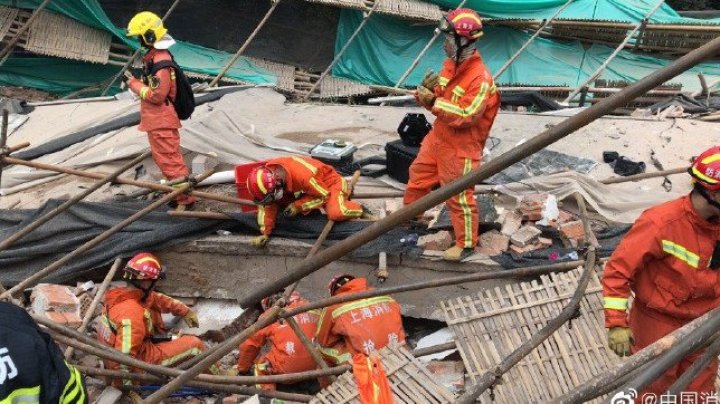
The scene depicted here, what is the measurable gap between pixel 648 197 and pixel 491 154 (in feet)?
5.31

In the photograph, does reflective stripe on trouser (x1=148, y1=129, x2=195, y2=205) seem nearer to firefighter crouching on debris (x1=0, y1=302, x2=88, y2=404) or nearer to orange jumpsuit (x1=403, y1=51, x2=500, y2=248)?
orange jumpsuit (x1=403, y1=51, x2=500, y2=248)

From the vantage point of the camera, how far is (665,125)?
8.47m

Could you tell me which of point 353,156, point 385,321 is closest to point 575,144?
point 353,156

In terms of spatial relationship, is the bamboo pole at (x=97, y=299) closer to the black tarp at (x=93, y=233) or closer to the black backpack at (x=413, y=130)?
the black tarp at (x=93, y=233)

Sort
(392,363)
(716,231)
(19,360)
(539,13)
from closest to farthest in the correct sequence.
Answer: (19,360) < (716,231) < (392,363) < (539,13)

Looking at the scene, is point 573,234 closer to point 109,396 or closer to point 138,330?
point 138,330

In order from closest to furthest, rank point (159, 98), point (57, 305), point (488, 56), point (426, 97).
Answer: point (426, 97) → point (57, 305) → point (159, 98) → point (488, 56)

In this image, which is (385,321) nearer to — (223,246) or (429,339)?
(429,339)

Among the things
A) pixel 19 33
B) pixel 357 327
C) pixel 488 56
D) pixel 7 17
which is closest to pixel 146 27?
pixel 357 327

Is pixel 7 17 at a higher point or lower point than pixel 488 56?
higher

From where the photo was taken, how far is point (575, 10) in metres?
12.9

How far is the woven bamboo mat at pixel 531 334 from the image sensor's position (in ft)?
16.9

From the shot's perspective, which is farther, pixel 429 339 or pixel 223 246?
pixel 223 246

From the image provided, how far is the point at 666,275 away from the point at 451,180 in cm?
206
